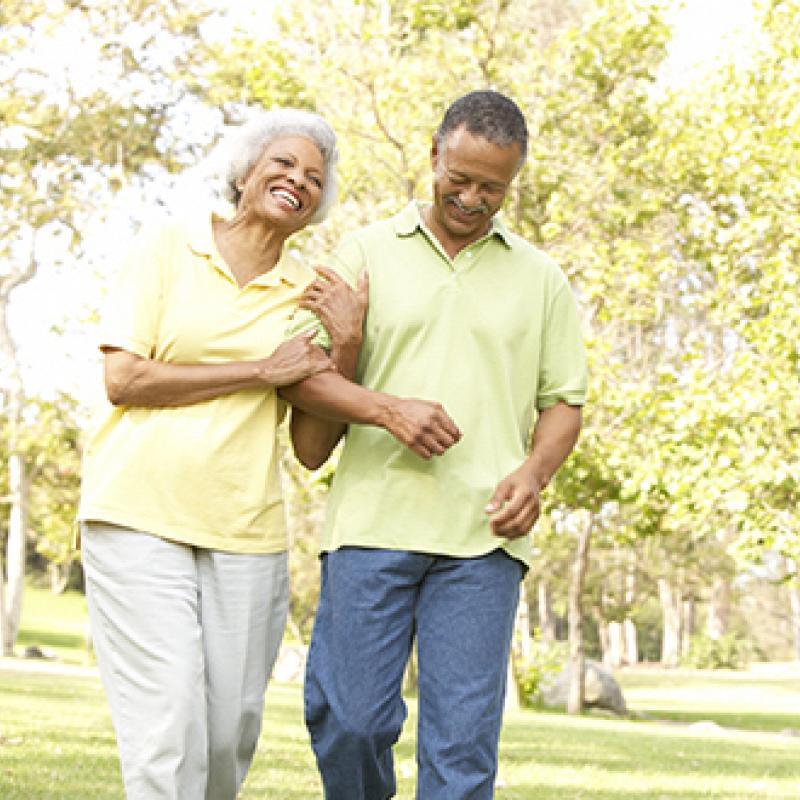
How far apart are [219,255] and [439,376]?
72 cm

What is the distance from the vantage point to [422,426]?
3.90 meters

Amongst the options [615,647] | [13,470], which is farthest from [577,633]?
[615,647]

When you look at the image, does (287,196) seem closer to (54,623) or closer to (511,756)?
(511,756)

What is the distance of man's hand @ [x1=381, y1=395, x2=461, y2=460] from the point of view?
3.91m

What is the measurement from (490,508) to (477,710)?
532 millimetres

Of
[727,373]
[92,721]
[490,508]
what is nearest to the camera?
[490,508]

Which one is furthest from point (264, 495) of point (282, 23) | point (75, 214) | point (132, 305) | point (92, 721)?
point (75, 214)

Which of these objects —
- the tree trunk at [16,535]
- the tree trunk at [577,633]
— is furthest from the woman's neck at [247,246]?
the tree trunk at [16,535]

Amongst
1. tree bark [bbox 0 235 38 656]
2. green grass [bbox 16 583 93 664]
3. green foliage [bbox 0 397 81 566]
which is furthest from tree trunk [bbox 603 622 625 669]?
tree bark [bbox 0 235 38 656]

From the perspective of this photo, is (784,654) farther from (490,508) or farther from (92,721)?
(490,508)

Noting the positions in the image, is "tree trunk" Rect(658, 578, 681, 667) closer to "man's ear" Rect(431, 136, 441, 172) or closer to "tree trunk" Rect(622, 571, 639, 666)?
"tree trunk" Rect(622, 571, 639, 666)

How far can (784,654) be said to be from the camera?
53.6 m

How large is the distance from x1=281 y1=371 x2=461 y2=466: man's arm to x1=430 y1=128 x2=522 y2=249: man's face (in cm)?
52

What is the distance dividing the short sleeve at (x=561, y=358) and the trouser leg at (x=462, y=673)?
1.71 ft
